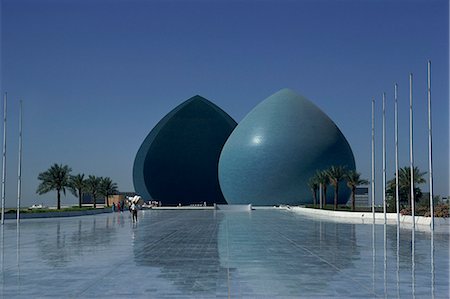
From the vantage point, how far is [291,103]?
72.3 m

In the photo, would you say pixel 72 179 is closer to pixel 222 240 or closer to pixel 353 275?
pixel 222 240

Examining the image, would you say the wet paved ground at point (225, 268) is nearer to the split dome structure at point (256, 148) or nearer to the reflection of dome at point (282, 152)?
the reflection of dome at point (282, 152)

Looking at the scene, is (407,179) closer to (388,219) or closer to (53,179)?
(388,219)

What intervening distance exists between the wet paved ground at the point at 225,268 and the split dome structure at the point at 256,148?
166 feet

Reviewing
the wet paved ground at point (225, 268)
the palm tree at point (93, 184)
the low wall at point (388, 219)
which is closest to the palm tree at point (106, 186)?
the palm tree at point (93, 184)

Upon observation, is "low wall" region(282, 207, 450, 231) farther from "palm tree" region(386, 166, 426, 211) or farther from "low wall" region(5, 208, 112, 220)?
"low wall" region(5, 208, 112, 220)

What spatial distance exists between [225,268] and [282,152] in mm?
57972

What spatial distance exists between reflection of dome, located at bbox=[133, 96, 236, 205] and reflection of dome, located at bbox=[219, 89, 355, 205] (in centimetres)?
1048

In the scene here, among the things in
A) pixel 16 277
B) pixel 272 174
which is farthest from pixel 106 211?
pixel 16 277

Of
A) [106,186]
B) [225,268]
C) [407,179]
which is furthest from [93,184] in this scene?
[225,268]

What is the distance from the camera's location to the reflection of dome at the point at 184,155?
82562mm

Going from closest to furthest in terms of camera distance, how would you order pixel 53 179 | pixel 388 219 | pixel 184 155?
pixel 388 219, pixel 53 179, pixel 184 155

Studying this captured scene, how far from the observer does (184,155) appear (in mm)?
85625

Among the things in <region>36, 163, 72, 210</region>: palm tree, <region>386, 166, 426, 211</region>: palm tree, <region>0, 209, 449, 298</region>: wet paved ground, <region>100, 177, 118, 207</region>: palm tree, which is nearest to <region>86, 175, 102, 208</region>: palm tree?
<region>100, 177, 118, 207</region>: palm tree
